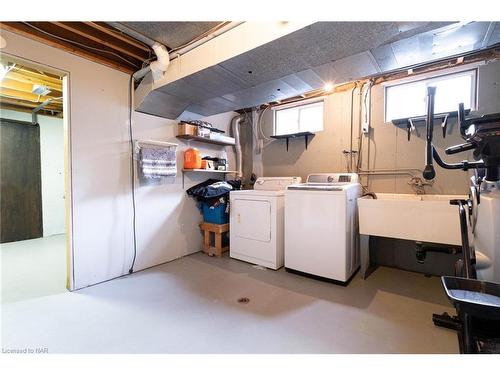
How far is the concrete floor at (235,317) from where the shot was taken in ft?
5.16

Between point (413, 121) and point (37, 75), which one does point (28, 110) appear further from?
point (413, 121)

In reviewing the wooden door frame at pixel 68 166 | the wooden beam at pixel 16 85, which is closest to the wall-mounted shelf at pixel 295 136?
the wooden door frame at pixel 68 166

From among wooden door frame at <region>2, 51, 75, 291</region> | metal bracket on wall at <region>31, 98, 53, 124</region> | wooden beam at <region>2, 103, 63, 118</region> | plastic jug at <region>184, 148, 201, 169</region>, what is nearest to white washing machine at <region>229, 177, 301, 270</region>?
plastic jug at <region>184, 148, 201, 169</region>

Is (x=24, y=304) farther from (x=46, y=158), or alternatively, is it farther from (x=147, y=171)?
(x=46, y=158)

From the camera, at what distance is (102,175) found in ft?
8.64

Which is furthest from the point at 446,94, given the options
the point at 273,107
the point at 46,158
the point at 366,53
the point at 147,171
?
the point at 46,158

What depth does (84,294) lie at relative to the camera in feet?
7.66

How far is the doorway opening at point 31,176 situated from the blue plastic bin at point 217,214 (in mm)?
1957

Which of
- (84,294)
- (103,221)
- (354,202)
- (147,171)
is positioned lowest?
(84,294)

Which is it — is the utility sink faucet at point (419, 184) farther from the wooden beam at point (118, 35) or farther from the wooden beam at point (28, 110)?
the wooden beam at point (28, 110)

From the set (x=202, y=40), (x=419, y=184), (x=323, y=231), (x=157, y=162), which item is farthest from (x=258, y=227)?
(x=202, y=40)

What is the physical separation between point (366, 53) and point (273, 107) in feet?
7.43

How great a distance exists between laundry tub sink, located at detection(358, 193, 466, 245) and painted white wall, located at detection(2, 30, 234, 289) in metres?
2.71

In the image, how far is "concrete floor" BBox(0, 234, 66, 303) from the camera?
2369mm
